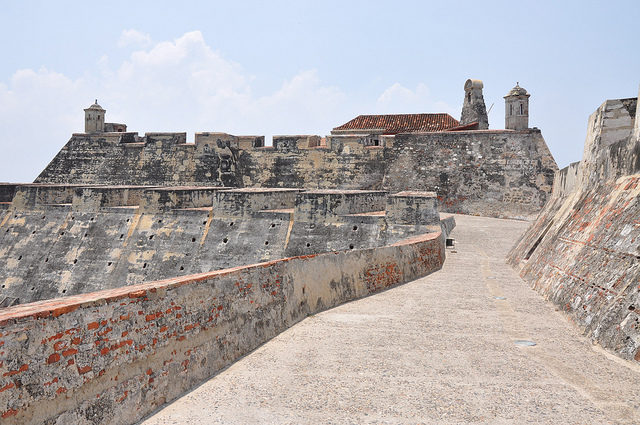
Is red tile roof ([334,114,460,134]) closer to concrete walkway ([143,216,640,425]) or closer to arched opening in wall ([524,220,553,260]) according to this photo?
arched opening in wall ([524,220,553,260])

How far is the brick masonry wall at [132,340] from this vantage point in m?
2.87

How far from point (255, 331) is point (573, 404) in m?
2.70

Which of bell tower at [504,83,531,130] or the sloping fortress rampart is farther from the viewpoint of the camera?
bell tower at [504,83,531,130]

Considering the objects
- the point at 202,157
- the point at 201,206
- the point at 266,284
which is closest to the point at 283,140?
the point at 202,157

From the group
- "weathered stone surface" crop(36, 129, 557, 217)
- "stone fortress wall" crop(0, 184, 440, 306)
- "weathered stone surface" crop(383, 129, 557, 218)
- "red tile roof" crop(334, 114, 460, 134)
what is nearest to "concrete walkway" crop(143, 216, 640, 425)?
"stone fortress wall" crop(0, 184, 440, 306)

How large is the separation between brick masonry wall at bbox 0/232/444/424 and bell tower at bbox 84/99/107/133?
24.9 metres

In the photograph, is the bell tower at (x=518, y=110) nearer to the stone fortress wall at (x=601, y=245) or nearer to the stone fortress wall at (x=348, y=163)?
the stone fortress wall at (x=348, y=163)

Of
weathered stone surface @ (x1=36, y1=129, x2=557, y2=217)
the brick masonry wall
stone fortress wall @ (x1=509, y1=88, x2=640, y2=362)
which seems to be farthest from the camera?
weathered stone surface @ (x1=36, y1=129, x2=557, y2=217)

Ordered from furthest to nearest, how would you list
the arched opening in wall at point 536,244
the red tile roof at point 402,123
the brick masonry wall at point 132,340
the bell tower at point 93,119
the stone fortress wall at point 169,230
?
the bell tower at point 93,119, the red tile roof at point 402,123, the stone fortress wall at point 169,230, the arched opening in wall at point 536,244, the brick masonry wall at point 132,340

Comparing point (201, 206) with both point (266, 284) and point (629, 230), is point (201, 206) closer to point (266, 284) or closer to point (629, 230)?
point (266, 284)

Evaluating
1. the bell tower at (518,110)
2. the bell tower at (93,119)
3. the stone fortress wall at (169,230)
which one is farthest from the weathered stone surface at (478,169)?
the bell tower at (93,119)

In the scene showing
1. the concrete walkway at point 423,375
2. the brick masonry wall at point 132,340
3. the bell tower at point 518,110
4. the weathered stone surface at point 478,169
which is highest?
the bell tower at point 518,110

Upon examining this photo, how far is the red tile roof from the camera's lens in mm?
27203

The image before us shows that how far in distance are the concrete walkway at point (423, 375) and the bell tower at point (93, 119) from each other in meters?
24.9
